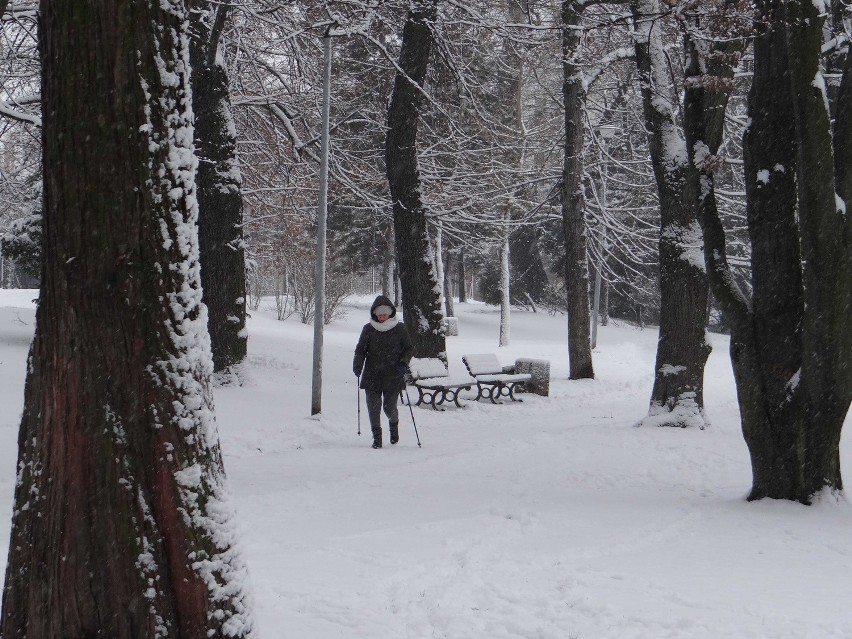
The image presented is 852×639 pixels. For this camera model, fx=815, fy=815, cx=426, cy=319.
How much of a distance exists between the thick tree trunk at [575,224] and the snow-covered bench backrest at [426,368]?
17.3 ft

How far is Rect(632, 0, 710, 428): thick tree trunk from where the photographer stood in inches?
456

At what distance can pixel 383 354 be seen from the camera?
10.2m

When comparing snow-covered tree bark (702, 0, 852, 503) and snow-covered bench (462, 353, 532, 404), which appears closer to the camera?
snow-covered tree bark (702, 0, 852, 503)

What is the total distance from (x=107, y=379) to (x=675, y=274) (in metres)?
10.0

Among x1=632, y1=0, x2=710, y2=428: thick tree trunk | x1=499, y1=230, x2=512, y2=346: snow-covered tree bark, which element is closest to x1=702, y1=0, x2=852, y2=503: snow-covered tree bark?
x1=632, y1=0, x2=710, y2=428: thick tree trunk

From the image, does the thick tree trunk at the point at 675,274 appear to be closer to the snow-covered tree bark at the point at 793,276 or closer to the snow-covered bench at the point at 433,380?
the snow-covered bench at the point at 433,380

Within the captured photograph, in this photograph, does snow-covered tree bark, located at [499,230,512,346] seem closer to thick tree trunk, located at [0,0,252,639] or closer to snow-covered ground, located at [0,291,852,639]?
snow-covered ground, located at [0,291,852,639]

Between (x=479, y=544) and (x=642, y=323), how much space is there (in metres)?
38.1

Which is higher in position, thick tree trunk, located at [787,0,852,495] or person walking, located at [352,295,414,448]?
thick tree trunk, located at [787,0,852,495]

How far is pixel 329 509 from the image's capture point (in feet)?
22.3

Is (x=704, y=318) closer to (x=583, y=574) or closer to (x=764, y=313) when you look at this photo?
(x=764, y=313)

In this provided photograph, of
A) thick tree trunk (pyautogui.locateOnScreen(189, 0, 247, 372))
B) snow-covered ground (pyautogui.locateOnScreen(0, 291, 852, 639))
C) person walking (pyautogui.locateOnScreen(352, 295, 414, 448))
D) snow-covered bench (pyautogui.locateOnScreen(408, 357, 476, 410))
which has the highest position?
thick tree trunk (pyautogui.locateOnScreen(189, 0, 247, 372))

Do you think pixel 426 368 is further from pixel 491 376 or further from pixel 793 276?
pixel 793 276

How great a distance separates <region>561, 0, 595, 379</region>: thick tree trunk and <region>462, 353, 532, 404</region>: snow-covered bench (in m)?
3.10
